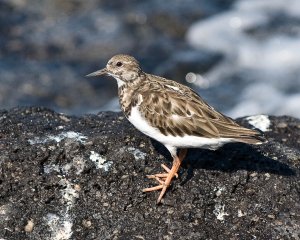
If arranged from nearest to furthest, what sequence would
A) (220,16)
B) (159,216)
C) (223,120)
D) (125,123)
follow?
(159,216)
(223,120)
(125,123)
(220,16)

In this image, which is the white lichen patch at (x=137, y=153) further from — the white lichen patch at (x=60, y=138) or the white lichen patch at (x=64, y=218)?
the white lichen patch at (x=64, y=218)

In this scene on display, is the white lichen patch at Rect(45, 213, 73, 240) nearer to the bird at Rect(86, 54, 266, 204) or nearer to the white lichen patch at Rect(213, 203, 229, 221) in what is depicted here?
the bird at Rect(86, 54, 266, 204)

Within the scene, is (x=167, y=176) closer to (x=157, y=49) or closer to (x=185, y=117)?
(x=185, y=117)

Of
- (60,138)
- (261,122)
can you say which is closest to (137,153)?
(60,138)

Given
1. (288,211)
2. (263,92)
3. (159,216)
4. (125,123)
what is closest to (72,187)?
(159,216)

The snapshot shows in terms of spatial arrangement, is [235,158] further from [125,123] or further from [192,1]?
[192,1]

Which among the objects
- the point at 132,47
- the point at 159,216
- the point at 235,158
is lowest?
the point at 159,216
